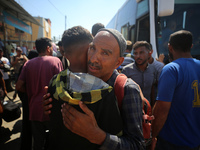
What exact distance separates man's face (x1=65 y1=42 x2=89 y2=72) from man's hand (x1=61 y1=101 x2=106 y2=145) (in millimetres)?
324

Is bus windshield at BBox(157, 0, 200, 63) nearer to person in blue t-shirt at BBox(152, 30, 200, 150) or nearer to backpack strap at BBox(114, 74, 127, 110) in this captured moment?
person in blue t-shirt at BBox(152, 30, 200, 150)

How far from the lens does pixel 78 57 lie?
104 centimetres

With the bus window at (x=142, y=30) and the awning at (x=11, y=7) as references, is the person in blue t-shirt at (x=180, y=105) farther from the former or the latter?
the awning at (x=11, y=7)

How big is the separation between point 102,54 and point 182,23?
391 cm

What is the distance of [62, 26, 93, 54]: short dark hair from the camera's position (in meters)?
1.05

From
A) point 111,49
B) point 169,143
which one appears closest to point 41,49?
point 111,49

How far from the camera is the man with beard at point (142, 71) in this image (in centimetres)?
250

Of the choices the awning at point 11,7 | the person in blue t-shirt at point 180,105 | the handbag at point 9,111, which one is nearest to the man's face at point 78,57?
the person in blue t-shirt at point 180,105

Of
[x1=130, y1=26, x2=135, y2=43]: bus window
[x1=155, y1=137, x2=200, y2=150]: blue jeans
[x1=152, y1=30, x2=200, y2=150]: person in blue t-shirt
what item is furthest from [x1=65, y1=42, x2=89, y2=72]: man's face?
[x1=130, y1=26, x2=135, y2=43]: bus window

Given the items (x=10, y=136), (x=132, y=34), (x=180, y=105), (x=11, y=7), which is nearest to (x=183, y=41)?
(x=180, y=105)

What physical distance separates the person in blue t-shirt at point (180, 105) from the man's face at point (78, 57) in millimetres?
1084

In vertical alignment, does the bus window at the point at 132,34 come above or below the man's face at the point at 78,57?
above

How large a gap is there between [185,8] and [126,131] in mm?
4216

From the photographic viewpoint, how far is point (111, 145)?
803mm
